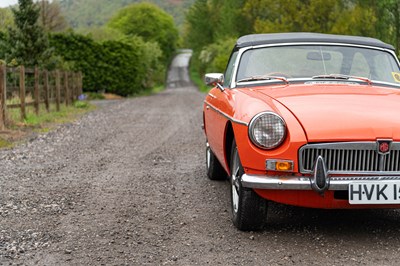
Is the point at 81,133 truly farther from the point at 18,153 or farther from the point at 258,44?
the point at 258,44

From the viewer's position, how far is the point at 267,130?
4.10 meters

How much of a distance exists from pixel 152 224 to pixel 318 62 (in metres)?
2.26

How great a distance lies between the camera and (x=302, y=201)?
13.4 feet

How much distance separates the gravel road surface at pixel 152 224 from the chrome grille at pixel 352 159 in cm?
56

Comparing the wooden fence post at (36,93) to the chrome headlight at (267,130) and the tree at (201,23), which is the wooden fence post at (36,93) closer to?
A: the chrome headlight at (267,130)

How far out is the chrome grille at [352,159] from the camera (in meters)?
3.98

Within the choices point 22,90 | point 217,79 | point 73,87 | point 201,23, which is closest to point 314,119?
point 217,79

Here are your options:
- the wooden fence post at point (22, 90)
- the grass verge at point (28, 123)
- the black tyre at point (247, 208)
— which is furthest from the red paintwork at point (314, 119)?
the wooden fence post at point (22, 90)

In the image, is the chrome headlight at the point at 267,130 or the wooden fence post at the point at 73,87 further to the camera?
the wooden fence post at the point at 73,87

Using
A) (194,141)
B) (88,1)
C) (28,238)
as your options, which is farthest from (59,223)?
(88,1)

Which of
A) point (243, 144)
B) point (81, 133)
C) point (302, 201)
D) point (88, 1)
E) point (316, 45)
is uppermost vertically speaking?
point (88, 1)

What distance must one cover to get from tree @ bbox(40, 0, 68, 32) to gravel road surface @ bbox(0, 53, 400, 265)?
45.6 m

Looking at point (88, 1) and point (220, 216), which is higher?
point (88, 1)

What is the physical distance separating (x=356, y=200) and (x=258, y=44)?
2.36m
